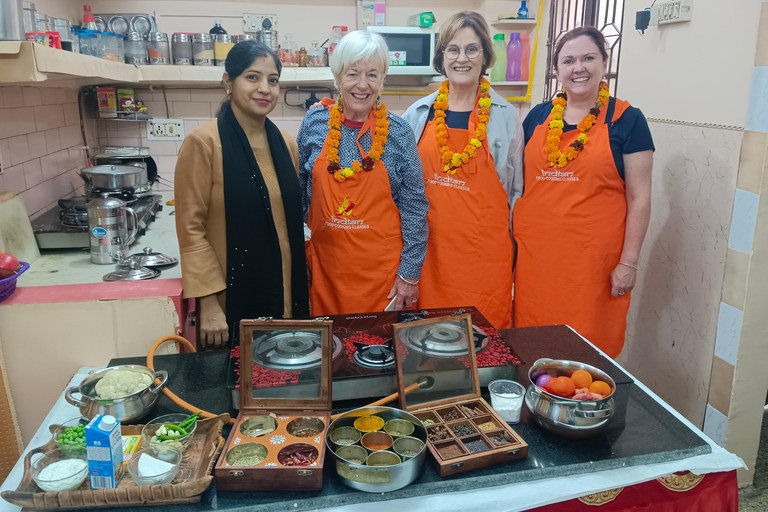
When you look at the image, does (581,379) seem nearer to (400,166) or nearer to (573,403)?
(573,403)

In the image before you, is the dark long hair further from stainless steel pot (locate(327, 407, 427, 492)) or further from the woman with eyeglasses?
stainless steel pot (locate(327, 407, 427, 492))

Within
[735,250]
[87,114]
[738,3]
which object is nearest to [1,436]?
[87,114]

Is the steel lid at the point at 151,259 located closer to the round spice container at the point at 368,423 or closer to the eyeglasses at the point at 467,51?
the round spice container at the point at 368,423

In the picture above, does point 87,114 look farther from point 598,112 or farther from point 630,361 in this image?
point 630,361

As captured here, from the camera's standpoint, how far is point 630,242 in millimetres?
2291

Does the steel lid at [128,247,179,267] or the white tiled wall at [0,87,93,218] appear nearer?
the steel lid at [128,247,179,267]

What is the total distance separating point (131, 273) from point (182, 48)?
1871mm

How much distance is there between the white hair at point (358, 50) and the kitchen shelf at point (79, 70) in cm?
86

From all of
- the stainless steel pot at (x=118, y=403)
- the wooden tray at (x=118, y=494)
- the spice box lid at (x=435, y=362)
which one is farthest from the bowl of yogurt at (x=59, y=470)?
the spice box lid at (x=435, y=362)

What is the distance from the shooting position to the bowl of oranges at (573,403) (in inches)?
46.4

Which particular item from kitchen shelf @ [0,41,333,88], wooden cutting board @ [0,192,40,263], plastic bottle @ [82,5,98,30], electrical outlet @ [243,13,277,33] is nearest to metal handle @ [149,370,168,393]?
kitchen shelf @ [0,41,333,88]

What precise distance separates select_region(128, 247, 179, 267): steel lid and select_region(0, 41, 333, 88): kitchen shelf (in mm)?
642

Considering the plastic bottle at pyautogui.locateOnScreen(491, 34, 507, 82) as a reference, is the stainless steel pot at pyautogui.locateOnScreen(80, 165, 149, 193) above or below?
below

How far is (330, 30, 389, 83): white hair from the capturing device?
201cm
